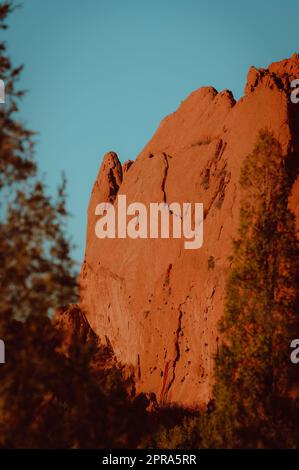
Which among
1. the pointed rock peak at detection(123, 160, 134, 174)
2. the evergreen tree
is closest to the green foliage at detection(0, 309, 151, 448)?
the evergreen tree

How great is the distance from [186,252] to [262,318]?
2393 cm

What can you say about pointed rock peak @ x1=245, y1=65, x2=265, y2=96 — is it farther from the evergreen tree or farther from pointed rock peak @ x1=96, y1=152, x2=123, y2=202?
the evergreen tree

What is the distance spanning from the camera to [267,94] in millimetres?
45156

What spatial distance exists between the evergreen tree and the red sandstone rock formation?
16702 millimetres

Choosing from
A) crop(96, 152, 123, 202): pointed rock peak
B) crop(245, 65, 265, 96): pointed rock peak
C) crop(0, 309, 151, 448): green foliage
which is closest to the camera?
crop(0, 309, 151, 448): green foliage

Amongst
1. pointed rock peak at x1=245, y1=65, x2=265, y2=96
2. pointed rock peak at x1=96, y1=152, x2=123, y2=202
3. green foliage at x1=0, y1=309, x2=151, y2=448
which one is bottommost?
green foliage at x1=0, y1=309, x2=151, y2=448

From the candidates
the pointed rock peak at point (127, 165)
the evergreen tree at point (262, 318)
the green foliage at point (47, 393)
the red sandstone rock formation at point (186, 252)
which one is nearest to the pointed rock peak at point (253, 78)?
the red sandstone rock formation at point (186, 252)

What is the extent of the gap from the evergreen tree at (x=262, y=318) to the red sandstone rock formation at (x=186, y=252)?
16.7 metres

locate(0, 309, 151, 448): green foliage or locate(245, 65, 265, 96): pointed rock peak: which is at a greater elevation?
locate(245, 65, 265, 96): pointed rock peak

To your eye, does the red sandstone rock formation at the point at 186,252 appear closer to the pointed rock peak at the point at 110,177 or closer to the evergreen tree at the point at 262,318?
the pointed rock peak at the point at 110,177

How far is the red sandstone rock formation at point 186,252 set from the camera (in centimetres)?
4394

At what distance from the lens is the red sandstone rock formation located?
4394 centimetres
